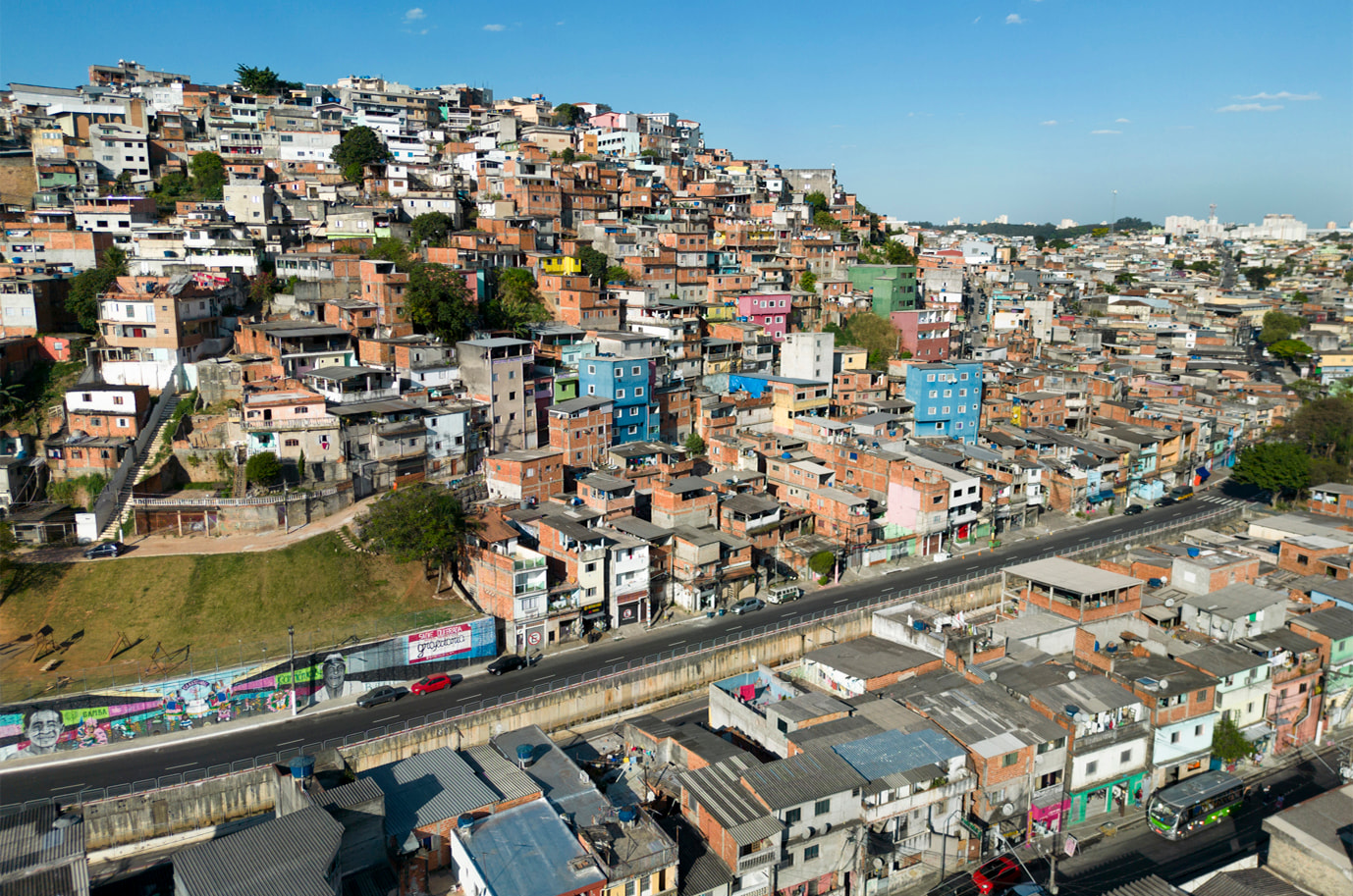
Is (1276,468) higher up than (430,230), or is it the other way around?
(430,230)

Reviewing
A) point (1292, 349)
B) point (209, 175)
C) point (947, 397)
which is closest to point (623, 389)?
point (947, 397)

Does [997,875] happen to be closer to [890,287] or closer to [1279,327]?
[890,287]

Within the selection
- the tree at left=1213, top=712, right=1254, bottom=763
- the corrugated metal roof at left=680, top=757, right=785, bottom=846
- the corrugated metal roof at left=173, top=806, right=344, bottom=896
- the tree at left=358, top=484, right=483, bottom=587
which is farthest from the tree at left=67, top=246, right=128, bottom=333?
the tree at left=1213, top=712, right=1254, bottom=763

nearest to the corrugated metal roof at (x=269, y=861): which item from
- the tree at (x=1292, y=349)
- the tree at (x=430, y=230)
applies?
the tree at (x=430, y=230)

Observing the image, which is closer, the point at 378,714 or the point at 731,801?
the point at 731,801

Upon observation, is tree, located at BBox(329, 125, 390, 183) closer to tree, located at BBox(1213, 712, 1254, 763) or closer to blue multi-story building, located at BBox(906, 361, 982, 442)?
blue multi-story building, located at BBox(906, 361, 982, 442)

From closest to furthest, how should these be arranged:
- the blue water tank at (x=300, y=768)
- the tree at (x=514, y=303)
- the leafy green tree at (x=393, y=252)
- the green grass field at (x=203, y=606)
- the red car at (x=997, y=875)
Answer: the blue water tank at (x=300, y=768) → the red car at (x=997, y=875) → the green grass field at (x=203, y=606) → the tree at (x=514, y=303) → the leafy green tree at (x=393, y=252)

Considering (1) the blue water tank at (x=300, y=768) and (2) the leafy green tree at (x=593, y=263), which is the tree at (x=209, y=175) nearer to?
(2) the leafy green tree at (x=593, y=263)

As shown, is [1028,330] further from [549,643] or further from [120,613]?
[120,613]
